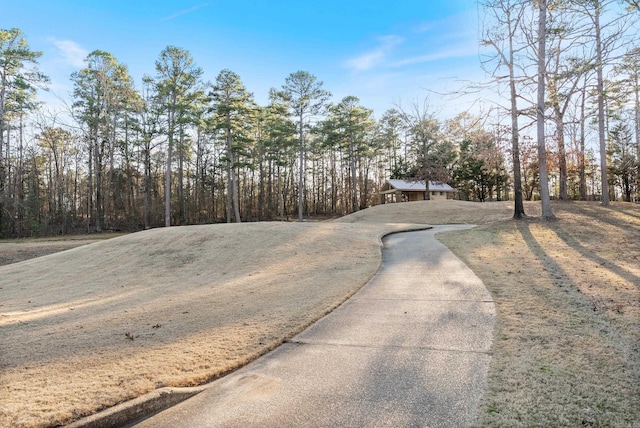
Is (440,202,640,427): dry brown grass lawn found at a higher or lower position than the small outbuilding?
lower

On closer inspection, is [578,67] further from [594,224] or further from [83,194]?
[83,194]

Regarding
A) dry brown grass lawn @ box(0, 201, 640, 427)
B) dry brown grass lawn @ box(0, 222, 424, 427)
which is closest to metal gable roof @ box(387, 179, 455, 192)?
dry brown grass lawn @ box(0, 201, 640, 427)

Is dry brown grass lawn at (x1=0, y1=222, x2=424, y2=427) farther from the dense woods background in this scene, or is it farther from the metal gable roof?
the metal gable roof

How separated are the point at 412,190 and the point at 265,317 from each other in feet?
119

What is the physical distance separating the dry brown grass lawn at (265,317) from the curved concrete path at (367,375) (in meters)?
0.22

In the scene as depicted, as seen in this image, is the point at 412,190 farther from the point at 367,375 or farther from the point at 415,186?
the point at 367,375

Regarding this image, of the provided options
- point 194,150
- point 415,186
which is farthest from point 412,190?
point 194,150

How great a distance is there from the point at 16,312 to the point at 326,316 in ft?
19.0

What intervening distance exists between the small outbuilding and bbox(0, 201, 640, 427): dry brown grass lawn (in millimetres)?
26980

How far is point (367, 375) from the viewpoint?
116 inches

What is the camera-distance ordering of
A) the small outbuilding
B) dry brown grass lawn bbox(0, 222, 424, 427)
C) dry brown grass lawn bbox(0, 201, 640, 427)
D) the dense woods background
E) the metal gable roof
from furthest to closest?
the small outbuilding < the metal gable roof < the dense woods background < dry brown grass lawn bbox(0, 222, 424, 427) < dry brown grass lawn bbox(0, 201, 640, 427)

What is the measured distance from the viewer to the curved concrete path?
240cm

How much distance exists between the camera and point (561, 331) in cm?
387

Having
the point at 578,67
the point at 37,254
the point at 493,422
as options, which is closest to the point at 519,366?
the point at 493,422
